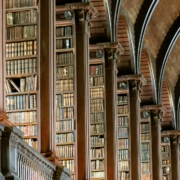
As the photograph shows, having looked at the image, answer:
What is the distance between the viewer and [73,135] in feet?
48.7

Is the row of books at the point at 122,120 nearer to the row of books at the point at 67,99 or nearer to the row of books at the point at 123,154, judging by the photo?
the row of books at the point at 123,154

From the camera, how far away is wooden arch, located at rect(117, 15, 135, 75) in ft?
63.3

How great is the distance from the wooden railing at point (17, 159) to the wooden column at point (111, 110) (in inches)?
205

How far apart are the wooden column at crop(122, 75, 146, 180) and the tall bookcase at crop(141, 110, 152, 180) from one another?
2255mm

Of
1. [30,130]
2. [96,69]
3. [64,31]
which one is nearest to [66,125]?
[64,31]

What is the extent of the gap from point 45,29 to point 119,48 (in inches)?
187

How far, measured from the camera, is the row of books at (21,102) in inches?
507

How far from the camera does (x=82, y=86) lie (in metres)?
15.0

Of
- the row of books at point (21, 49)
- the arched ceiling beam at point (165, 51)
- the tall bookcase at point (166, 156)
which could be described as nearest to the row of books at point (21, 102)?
the row of books at point (21, 49)

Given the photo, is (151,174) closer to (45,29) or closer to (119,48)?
(119,48)

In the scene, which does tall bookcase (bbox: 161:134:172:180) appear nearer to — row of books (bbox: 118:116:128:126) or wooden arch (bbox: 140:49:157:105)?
wooden arch (bbox: 140:49:157:105)

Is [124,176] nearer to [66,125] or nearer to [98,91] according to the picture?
[98,91]

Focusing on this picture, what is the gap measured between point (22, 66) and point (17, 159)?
Answer: 2977 millimetres

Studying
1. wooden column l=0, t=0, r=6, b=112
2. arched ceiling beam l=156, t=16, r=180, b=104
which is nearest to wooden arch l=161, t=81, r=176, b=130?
arched ceiling beam l=156, t=16, r=180, b=104
